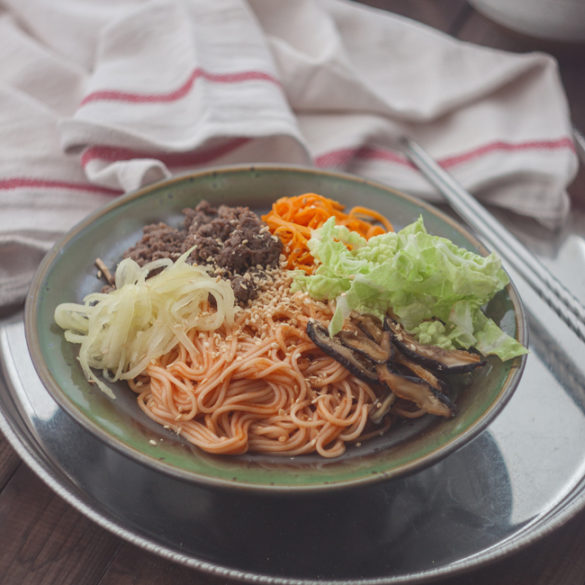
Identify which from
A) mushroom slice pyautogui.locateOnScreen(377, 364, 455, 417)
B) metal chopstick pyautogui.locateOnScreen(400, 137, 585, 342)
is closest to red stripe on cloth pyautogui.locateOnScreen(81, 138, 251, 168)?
metal chopstick pyautogui.locateOnScreen(400, 137, 585, 342)

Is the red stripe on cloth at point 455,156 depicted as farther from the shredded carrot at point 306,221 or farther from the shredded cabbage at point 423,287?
the shredded cabbage at point 423,287

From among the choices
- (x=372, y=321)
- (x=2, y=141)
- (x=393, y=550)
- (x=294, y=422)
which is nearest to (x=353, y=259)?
(x=372, y=321)

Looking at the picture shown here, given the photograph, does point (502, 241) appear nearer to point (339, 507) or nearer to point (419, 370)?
point (419, 370)

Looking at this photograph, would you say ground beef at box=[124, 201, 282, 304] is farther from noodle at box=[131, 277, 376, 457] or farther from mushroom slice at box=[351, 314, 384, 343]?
mushroom slice at box=[351, 314, 384, 343]

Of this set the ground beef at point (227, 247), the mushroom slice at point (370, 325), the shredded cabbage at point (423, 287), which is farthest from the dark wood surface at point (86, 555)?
the ground beef at point (227, 247)

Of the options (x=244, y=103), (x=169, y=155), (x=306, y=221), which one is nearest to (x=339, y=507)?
(x=306, y=221)

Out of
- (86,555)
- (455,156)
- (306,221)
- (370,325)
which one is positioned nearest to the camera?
(86,555)

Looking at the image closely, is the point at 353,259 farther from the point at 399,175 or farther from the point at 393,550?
the point at 399,175
